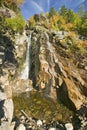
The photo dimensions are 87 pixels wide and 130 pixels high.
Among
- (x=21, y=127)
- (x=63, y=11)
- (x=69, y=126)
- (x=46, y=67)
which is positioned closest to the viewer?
(x=21, y=127)

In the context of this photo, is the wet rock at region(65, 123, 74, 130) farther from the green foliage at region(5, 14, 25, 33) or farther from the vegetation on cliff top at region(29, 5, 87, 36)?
the vegetation on cliff top at region(29, 5, 87, 36)

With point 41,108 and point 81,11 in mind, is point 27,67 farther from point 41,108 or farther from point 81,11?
point 81,11

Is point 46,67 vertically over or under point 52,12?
under

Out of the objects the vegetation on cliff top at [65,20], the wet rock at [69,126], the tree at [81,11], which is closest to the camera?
the wet rock at [69,126]

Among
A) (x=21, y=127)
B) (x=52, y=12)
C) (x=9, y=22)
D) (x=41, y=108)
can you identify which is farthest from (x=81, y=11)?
(x=21, y=127)

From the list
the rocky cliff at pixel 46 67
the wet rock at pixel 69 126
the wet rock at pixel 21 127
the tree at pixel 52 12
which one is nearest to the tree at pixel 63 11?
the tree at pixel 52 12

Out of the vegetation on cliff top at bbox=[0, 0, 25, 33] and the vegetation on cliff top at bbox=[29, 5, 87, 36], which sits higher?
the vegetation on cliff top at bbox=[29, 5, 87, 36]

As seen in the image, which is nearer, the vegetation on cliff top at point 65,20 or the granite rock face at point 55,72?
the granite rock face at point 55,72

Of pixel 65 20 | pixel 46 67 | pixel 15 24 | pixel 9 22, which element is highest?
pixel 65 20

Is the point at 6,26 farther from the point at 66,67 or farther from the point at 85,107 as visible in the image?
the point at 85,107

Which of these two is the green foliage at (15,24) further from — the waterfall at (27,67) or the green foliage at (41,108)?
the green foliage at (41,108)

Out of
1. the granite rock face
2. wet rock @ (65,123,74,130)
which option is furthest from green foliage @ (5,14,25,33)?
wet rock @ (65,123,74,130)

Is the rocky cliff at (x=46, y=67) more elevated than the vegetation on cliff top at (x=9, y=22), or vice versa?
the vegetation on cliff top at (x=9, y=22)

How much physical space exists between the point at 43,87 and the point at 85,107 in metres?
9.63
